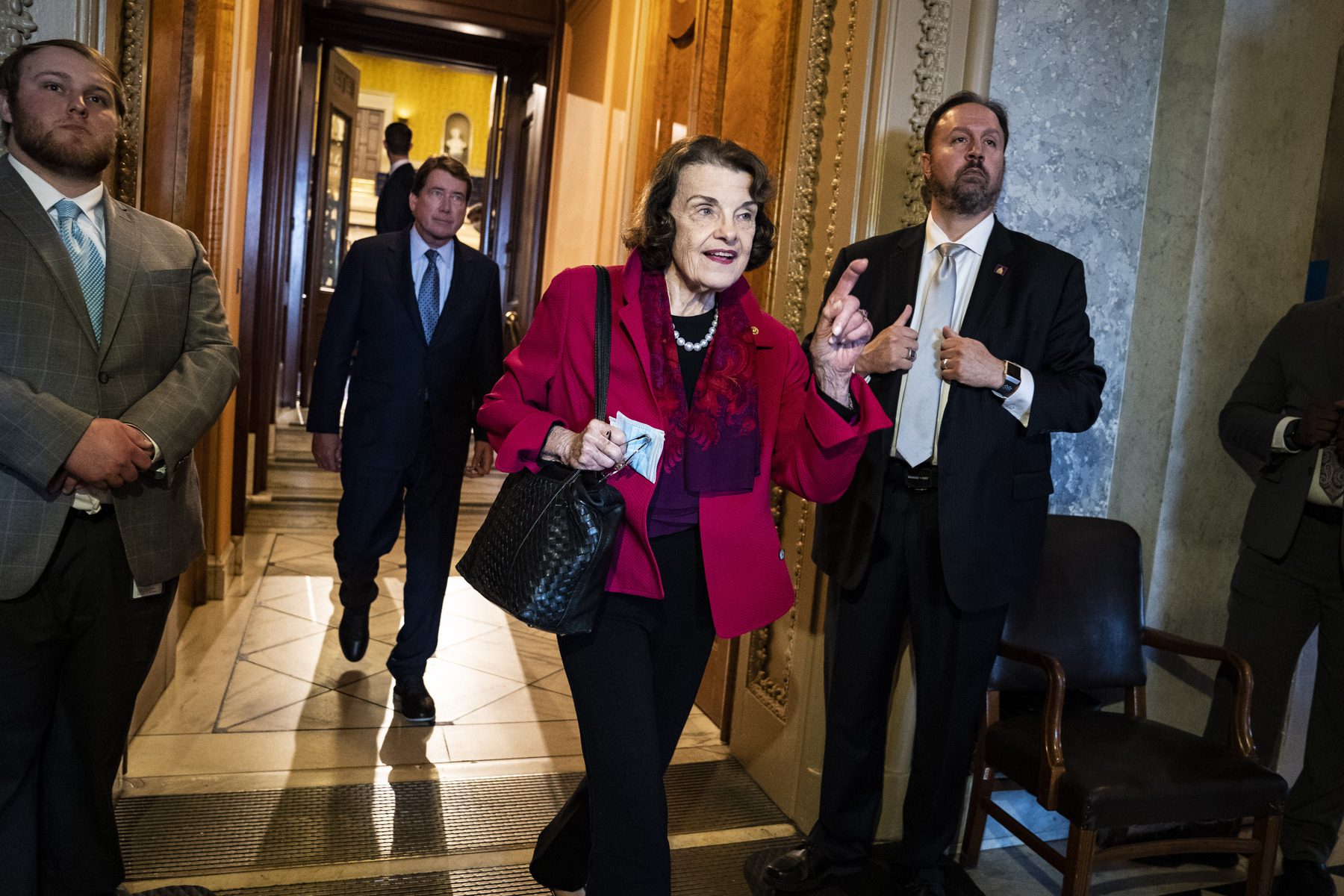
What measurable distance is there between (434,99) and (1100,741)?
13982 millimetres

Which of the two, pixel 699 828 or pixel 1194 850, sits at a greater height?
pixel 1194 850

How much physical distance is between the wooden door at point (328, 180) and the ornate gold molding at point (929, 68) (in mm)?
7228

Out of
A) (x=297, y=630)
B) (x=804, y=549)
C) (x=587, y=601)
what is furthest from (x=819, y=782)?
(x=297, y=630)

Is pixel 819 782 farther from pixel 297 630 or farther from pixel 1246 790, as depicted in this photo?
pixel 297 630

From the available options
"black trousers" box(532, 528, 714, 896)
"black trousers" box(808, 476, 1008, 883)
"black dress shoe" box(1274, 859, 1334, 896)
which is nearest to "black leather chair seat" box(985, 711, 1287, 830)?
"black trousers" box(808, 476, 1008, 883)

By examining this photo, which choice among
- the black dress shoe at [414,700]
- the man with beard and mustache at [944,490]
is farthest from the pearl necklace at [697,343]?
the black dress shoe at [414,700]

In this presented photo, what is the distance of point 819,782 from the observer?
2.99 m

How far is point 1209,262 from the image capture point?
10.1 feet

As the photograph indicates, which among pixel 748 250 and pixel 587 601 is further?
pixel 748 250

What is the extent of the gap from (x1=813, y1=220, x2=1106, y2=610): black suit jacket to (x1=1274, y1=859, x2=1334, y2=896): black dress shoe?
1249 mm

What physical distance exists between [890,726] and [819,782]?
10.7 inches

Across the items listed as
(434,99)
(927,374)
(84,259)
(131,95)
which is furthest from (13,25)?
(434,99)

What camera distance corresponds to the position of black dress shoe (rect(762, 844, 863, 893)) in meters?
2.64

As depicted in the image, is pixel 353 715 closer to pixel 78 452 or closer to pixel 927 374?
pixel 78 452
